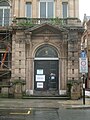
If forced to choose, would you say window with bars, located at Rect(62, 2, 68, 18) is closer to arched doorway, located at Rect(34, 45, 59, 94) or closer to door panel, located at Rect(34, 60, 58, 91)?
arched doorway, located at Rect(34, 45, 59, 94)

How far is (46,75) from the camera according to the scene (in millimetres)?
27562

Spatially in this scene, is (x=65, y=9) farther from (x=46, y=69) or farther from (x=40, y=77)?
(x=40, y=77)

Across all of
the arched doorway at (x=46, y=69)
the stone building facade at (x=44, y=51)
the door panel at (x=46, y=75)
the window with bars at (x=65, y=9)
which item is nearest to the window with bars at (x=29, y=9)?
the stone building facade at (x=44, y=51)

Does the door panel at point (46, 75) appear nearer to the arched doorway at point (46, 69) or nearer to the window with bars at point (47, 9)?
the arched doorway at point (46, 69)

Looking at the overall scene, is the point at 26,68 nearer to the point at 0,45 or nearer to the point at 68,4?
the point at 0,45

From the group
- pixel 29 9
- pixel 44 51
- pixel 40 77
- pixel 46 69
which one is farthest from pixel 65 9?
pixel 40 77

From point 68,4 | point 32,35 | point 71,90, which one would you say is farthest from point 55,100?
point 68,4

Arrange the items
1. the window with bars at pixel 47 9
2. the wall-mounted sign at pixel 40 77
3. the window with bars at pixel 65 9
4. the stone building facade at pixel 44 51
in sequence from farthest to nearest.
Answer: the window with bars at pixel 47 9, the window with bars at pixel 65 9, the wall-mounted sign at pixel 40 77, the stone building facade at pixel 44 51

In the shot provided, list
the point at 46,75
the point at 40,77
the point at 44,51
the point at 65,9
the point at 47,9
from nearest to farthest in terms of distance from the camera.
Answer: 1. the point at 40,77
2. the point at 46,75
3. the point at 44,51
4. the point at 65,9
5. the point at 47,9

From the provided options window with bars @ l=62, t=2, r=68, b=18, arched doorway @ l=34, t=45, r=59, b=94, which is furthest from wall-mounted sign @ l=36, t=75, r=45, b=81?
window with bars @ l=62, t=2, r=68, b=18

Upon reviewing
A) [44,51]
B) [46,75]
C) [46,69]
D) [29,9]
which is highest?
[29,9]

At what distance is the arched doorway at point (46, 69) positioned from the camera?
27.4m

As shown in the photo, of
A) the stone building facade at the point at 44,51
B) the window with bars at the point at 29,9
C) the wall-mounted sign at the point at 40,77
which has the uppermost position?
the window with bars at the point at 29,9

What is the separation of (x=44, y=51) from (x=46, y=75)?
2.00 meters
